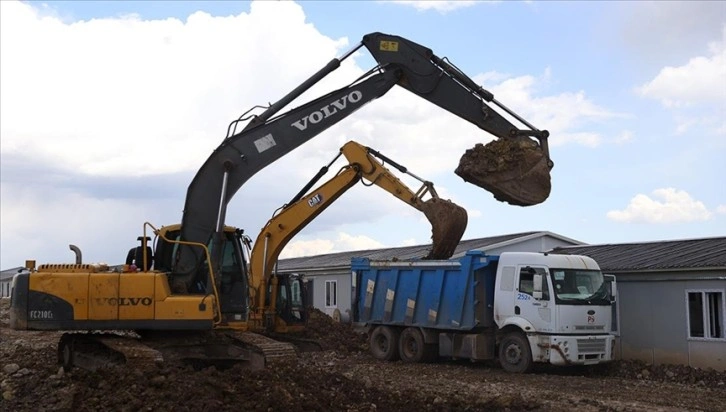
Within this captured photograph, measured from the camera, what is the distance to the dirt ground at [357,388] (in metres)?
10.6

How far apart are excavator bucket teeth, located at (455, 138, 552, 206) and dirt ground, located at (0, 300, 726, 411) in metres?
3.31

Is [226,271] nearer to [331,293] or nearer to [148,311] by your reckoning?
[148,311]

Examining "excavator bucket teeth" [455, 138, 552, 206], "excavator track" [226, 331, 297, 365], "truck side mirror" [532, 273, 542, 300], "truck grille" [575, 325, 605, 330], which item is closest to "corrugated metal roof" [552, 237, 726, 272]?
"truck grille" [575, 325, 605, 330]

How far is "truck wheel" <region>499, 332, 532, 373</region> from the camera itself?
704 inches

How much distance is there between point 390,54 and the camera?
578 inches

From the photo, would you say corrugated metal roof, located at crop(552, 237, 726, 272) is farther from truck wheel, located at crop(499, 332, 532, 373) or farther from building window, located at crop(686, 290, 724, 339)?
truck wheel, located at crop(499, 332, 532, 373)

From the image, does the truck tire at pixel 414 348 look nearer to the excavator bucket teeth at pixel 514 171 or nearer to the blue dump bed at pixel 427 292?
the blue dump bed at pixel 427 292

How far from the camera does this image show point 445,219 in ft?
59.9

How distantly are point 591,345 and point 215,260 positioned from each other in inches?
356

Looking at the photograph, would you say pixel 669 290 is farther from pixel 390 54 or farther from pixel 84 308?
pixel 84 308

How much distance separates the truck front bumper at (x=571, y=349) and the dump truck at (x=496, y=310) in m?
0.02

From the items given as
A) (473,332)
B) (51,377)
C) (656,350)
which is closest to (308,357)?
(473,332)

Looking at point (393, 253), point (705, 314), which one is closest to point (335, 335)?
point (393, 253)

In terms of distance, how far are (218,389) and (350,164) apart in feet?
31.3
